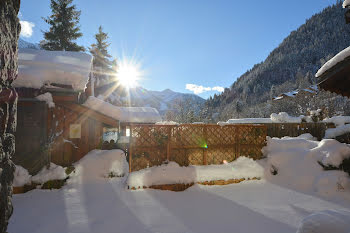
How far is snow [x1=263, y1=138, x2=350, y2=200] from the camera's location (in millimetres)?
5750

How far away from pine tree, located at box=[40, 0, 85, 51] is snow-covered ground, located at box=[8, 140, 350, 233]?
1873cm

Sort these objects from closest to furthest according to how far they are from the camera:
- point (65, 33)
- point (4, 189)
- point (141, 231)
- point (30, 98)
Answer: point (4, 189), point (141, 231), point (30, 98), point (65, 33)

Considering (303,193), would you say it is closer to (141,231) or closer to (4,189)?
(141,231)

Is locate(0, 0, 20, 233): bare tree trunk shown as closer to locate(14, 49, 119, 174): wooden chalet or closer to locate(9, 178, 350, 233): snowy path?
locate(9, 178, 350, 233): snowy path

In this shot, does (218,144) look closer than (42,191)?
No

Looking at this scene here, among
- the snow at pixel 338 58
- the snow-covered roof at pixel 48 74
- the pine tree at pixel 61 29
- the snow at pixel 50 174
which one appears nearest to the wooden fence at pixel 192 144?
the snow at pixel 50 174

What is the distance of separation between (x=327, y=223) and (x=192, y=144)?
201 inches

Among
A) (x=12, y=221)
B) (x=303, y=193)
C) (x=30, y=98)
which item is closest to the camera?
(x=12, y=221)

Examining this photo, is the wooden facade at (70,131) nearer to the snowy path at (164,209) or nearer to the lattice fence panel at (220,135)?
the snowy path at (164,209)

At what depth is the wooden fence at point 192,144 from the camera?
21.4 feet

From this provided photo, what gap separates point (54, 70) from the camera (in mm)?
6625

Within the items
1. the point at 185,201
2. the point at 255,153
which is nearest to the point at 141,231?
the point at 185,201

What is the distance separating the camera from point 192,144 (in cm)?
705

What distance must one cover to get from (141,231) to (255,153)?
591cm
